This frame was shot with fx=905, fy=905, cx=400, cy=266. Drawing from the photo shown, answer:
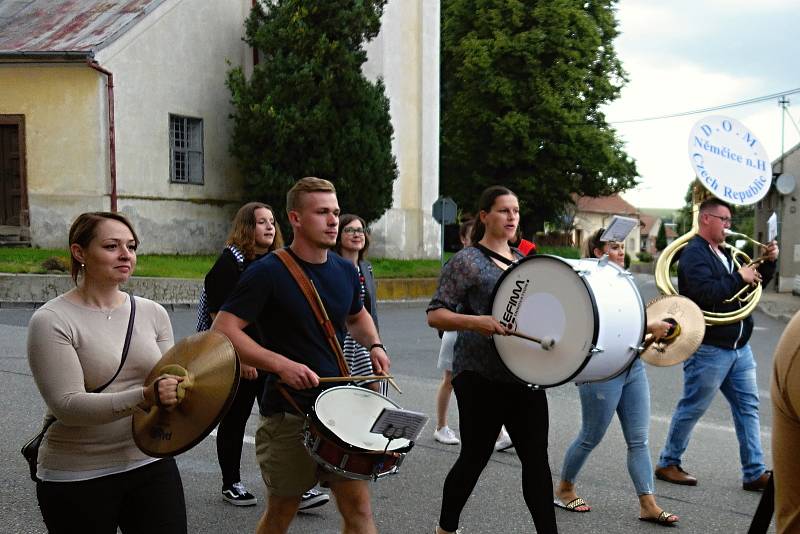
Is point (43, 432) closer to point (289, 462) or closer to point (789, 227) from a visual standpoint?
point (289, 462)

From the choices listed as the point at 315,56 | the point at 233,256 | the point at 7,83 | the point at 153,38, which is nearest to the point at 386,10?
the point at 315,56

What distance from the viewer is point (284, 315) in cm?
374

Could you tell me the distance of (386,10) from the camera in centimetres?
2731

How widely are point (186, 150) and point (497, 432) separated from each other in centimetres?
2102

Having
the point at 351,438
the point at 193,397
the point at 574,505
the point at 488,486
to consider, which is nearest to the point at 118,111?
the point at 488,486

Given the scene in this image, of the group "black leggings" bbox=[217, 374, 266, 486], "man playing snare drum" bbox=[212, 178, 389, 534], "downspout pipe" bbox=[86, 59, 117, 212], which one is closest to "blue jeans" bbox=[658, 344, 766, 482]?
"black leggings" bbox=[217, 374, 266, 486]

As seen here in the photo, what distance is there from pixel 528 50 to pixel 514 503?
101 ft

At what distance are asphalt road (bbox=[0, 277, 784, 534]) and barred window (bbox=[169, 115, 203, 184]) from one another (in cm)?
1545

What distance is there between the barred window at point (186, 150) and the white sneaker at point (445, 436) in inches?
705

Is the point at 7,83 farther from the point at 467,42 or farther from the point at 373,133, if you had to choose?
the point at 467,42

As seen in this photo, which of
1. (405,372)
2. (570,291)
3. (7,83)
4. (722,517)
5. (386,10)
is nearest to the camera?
(570,291)

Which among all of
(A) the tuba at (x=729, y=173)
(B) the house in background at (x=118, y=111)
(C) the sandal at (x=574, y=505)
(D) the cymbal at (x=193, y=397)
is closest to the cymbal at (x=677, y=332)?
(A) the tuba at (x=729, y=173)

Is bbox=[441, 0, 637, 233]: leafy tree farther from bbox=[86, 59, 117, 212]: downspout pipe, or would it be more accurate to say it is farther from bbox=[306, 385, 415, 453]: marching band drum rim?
bbox=[306, 385, 415, 453]: marching band drum rim

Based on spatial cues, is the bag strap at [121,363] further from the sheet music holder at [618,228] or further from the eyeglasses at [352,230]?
the eyeglasses at [352,230]
